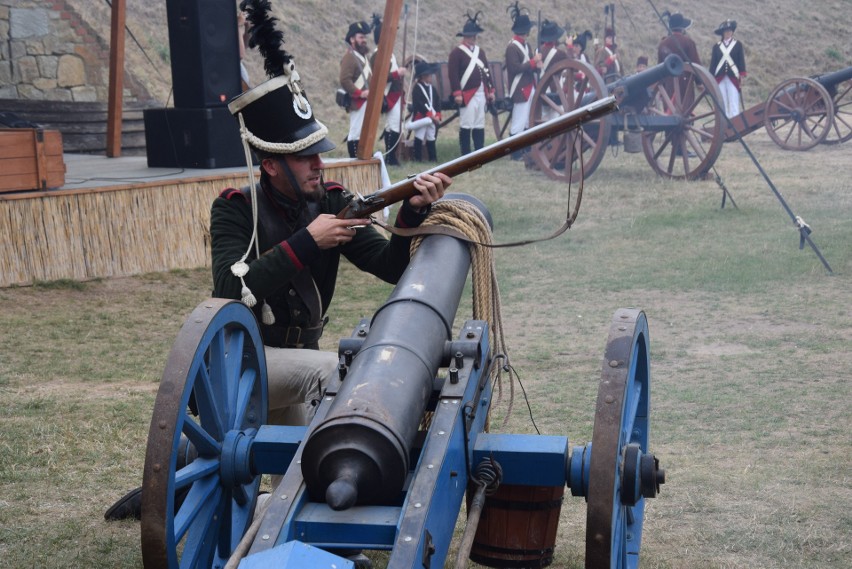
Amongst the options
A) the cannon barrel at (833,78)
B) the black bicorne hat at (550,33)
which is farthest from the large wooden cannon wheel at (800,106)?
the black bicorne hat at (550,33)

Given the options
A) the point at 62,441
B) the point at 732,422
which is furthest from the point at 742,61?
the point at 62,441

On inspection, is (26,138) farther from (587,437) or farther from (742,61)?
(742,61)

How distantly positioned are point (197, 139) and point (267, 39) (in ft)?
16.3

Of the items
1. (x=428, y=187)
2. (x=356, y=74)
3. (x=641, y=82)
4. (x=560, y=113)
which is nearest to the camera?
(x=428, y=187)

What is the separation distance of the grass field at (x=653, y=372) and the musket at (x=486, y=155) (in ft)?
3.52

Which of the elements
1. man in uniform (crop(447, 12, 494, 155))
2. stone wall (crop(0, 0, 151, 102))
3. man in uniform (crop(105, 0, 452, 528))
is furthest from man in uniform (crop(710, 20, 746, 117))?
man in uniform (crop(105, 0, 452, 528))

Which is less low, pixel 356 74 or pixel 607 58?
pixel 607 58

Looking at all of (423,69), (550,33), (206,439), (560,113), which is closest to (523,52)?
(550,33)

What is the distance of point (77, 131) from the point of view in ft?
35.9

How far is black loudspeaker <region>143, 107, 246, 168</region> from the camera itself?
309 inches

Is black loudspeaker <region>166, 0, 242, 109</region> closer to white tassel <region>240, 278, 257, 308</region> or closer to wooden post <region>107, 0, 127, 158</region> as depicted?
wooden post <region>107, 0, 127, 158</region>

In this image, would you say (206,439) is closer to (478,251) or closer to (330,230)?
(330,230)

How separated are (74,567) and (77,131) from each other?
28.0 ft

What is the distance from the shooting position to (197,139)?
791cm
